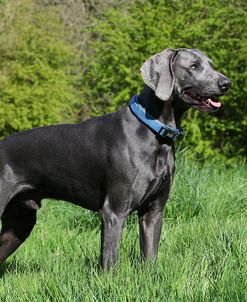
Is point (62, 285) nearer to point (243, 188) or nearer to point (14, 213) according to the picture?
point (14, 213)

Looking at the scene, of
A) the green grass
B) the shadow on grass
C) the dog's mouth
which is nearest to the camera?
the green grass

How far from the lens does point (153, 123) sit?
13.8 feet

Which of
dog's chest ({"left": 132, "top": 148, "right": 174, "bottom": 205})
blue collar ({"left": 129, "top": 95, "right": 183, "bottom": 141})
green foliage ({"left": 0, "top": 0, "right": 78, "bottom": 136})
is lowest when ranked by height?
green foliage ({"left": 0, "top": 0, "right": 78, "bottom": 136})

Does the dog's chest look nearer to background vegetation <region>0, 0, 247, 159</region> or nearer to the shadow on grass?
the shadow on grass

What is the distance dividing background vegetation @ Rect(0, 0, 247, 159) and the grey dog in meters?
5.18

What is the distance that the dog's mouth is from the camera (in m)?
4.29

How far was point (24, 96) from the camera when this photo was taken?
12.0m

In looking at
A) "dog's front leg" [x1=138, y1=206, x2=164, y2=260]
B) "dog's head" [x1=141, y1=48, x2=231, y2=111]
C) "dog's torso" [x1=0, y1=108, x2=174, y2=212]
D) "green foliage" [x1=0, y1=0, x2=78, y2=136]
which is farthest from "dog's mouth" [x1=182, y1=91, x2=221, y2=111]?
"green foliage" [x1=0, y1=0, x2=78, y2=136]

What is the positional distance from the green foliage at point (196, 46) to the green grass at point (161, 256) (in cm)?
277

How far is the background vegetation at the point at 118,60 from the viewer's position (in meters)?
9.77

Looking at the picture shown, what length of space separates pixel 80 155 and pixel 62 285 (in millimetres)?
1177

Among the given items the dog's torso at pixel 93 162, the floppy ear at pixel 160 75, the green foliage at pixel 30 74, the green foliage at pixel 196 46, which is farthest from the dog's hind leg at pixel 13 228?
the green foliage at pixel 30 74

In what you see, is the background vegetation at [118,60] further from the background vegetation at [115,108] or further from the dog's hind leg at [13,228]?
the dog's hind leg at [13,228]

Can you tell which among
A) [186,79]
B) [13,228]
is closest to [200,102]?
[186,79]
